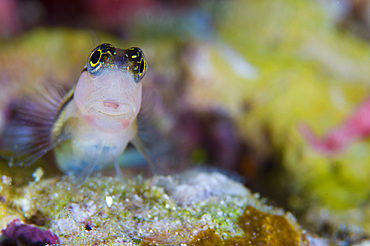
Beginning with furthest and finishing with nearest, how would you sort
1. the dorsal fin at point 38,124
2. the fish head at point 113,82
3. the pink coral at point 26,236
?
the dorsal fin at point 38,124 < the fish head at point 113,82 < the pink coral at point 26,236

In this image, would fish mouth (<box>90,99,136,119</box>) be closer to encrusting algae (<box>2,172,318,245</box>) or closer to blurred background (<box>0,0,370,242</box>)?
encrusting algae (<box>2,172,318,245</box>)

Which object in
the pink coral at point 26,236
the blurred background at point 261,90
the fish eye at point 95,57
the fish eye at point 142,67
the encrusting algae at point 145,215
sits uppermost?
the blurred background at point 261,90

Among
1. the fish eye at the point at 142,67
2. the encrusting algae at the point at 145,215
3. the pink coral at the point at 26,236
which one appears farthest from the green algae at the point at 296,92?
the pink coral at the point at 26,236

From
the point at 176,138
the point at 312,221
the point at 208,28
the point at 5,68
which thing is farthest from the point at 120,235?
the point at 208,28

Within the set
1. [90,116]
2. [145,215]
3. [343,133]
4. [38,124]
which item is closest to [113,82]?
[90,116]

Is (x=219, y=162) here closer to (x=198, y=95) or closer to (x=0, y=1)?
(x=198, y=95)

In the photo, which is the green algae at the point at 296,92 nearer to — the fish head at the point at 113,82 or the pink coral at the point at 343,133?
the pink coral at the point at 343,133

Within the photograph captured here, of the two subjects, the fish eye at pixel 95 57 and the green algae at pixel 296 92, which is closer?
the fish eye at pixel 95 57

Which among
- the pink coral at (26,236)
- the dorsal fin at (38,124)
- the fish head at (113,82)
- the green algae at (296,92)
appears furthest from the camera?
the green algae at (296,92)
